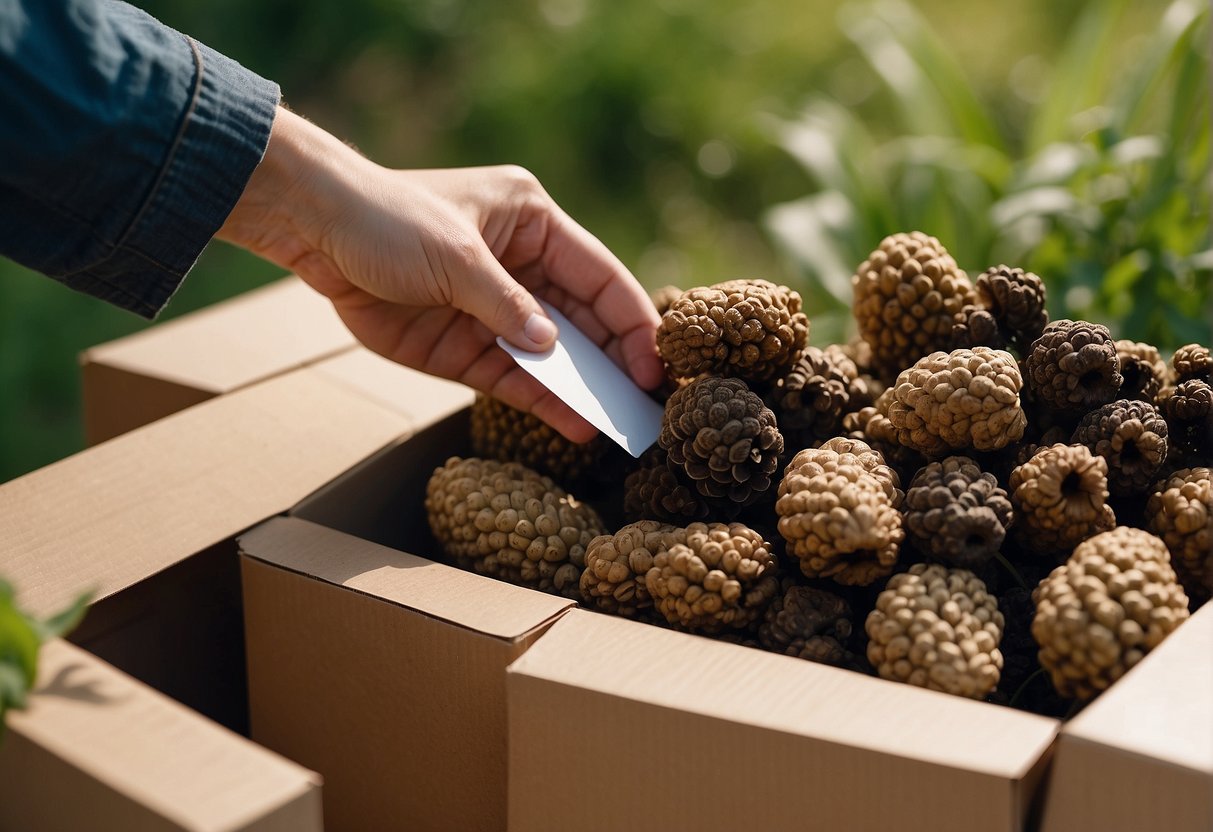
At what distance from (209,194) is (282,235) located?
0.15 m

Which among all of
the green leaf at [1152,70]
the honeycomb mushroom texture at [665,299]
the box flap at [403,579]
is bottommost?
the box flap at [403,579]

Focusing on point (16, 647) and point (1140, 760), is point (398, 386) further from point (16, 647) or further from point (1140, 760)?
point (1140, 760)

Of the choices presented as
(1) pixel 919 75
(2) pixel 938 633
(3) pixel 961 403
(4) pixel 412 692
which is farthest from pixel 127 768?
(1) pixel 919 75

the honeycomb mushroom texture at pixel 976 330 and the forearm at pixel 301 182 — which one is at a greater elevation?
the forearm at pixel 301 182

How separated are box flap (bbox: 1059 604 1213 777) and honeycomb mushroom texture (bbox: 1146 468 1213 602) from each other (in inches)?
5.5

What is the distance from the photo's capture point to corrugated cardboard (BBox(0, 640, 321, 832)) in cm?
63

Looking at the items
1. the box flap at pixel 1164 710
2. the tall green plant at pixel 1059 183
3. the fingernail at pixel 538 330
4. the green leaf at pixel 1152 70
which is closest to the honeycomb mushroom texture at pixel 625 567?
the fingernail at pixel 538 330

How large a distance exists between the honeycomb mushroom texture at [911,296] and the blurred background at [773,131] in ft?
2.16

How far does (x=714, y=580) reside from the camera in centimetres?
88

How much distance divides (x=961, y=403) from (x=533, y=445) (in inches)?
17.2

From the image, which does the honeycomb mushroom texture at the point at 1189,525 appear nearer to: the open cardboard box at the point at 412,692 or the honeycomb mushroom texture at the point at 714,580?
the open cardboard box at the point at 412,692

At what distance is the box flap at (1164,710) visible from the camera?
0.66 metres

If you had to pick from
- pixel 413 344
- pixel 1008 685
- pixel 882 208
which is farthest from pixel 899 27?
pixel 1008 685

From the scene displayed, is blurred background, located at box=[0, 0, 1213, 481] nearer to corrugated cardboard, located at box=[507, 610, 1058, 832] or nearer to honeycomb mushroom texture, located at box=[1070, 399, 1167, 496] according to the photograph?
honeycomb mushroom texture, located at box=[1070, 399, 1167, 496]
